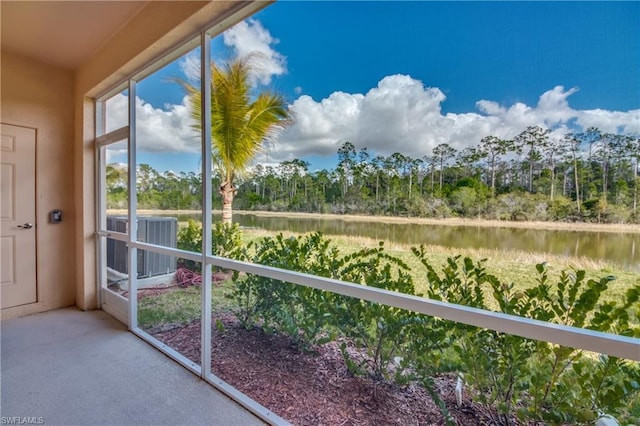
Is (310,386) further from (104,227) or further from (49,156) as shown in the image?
(49,156)

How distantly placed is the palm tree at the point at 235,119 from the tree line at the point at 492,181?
0.34 m

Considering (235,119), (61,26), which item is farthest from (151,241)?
(61,26)

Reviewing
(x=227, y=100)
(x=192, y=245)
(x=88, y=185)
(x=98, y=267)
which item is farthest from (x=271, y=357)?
(x=88, y=185)

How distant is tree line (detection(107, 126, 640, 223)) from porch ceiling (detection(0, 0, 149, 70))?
6.89 feet

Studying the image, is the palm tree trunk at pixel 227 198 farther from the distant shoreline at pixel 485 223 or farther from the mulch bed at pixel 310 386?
the mulch bed at pixel 310 386

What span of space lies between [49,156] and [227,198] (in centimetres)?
278

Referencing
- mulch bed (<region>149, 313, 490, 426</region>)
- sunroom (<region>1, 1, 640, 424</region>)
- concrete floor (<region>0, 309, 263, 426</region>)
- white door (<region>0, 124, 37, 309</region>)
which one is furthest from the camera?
white door (<region>0, 124, 37, 309</region>)

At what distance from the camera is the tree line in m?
1.03

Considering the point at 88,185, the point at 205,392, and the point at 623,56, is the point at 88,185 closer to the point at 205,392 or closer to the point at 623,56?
the point at 205,392

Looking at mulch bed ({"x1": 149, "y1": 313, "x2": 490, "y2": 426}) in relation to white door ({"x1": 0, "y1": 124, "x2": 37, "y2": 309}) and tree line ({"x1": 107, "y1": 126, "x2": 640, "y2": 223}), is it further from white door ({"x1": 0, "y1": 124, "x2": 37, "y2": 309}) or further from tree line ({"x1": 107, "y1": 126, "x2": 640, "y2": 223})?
white door ({"x1": 0, "y1": 124, "x2": 37, "y2": 309})

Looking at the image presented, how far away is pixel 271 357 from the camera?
7.20ft

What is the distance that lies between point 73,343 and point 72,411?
114 centimetres

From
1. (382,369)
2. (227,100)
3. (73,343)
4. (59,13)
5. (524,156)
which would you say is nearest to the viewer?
(524,156)

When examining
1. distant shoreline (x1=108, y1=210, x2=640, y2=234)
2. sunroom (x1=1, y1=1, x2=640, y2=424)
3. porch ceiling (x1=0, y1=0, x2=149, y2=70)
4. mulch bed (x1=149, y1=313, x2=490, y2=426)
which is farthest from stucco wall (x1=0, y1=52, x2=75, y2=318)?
distant shoreline (x1=108, y1=210, x2=640, y2=234)
